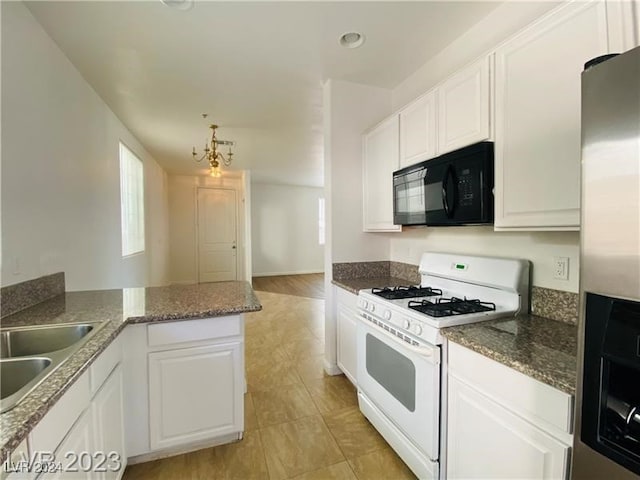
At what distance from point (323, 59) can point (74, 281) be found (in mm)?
2588

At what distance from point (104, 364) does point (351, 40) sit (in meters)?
2.38

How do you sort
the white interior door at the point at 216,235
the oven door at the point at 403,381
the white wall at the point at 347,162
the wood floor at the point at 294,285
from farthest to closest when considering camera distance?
1. the white interior door at the point at 216,235
2. the wood floor at the point at 294,285
3. the white wall at the point at 347,162
4. the oven door at the point at 403,381

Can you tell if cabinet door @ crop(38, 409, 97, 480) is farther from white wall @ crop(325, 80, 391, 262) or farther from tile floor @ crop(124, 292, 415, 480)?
white wall @ crop(325, 80, 391, 262)

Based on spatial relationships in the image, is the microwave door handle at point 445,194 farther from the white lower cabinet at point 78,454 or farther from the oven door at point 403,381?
the white lower cabinet at point 78,454

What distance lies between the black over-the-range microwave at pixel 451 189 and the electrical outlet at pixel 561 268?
0.37 m

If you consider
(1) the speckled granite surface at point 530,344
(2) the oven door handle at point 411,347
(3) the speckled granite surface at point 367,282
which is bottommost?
(2) the oven door handle at point 411,347

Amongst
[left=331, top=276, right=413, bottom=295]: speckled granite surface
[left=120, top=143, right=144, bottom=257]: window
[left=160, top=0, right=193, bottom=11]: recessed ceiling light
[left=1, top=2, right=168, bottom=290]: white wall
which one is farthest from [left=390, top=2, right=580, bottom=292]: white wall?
[left=120, top=143, right=144, bottom=257]: window

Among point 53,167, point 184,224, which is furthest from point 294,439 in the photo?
point 184,224

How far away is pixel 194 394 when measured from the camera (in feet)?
5.59

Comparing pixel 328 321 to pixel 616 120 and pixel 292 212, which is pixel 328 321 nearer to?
pixel 616 120

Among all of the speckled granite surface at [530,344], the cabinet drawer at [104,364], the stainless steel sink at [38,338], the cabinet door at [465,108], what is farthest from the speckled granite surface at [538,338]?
the stainless steel sink at [38,338]

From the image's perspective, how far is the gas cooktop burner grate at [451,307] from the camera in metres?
1.54

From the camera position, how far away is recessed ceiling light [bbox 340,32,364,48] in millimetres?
2001

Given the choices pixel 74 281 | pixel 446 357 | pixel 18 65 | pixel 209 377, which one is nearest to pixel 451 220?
pixel 446 357
